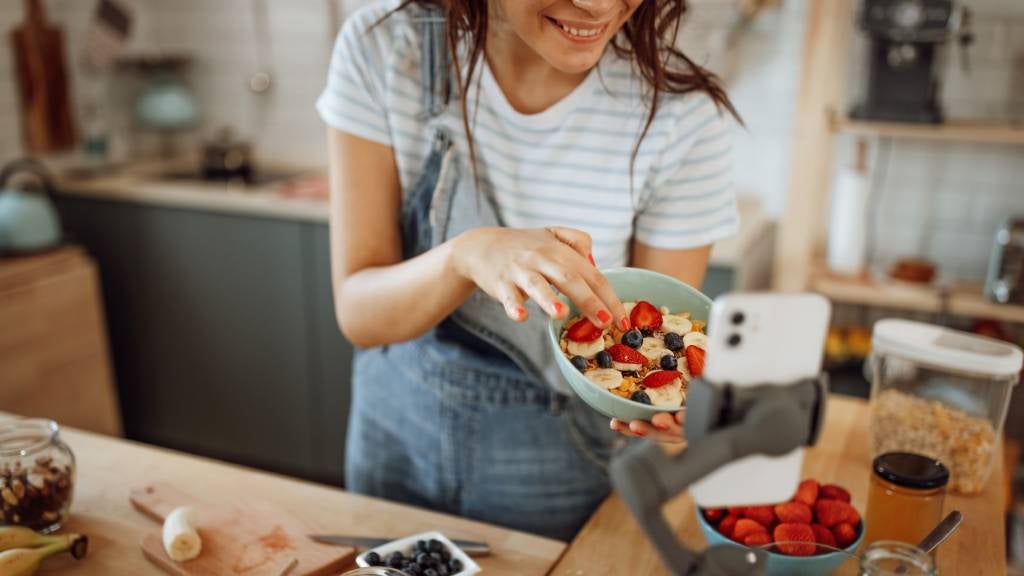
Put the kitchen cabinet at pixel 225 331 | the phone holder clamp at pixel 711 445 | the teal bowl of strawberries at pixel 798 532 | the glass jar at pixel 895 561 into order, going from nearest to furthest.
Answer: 1. the phone holder clamp at pixel 711 445
2. the glass jar at pixel 895 561
3. the teal bowl of strawberries at pixel 798 532
4. the kitchen cabinet at pixel 225 331

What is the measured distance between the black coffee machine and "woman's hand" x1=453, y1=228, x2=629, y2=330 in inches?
67.1

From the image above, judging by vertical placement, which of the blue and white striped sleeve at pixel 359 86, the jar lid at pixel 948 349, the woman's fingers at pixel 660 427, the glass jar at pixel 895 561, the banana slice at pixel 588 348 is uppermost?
the blue and white striped sleeve at pixel 359 86

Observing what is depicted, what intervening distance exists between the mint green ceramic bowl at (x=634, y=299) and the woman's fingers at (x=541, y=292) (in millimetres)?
67

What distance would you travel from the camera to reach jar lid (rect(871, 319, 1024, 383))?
4.19ft

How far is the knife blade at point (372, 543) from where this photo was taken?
117 centimetres

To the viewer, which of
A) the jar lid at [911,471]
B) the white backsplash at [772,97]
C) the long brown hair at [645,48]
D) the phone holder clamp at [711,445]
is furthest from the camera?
the white backsplash at [772,97]

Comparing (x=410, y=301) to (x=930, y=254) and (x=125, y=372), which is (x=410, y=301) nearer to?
(x=930, y=254)

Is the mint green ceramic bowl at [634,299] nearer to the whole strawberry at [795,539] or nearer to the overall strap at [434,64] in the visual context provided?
the whole strawberry at [795,539]

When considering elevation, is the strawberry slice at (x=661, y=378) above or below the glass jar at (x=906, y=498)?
above

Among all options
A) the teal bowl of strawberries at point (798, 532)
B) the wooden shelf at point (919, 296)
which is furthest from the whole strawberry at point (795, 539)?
the wooden shelf at point (919, 296)

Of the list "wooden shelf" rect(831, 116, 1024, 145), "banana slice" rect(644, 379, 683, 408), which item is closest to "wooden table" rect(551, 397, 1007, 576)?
"banana slice" rect(644, 379, 683, 408)

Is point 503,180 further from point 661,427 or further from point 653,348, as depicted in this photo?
point 661,427

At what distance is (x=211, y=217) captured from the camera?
297cm

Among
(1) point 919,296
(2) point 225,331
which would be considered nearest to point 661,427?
(1) point 919,296
